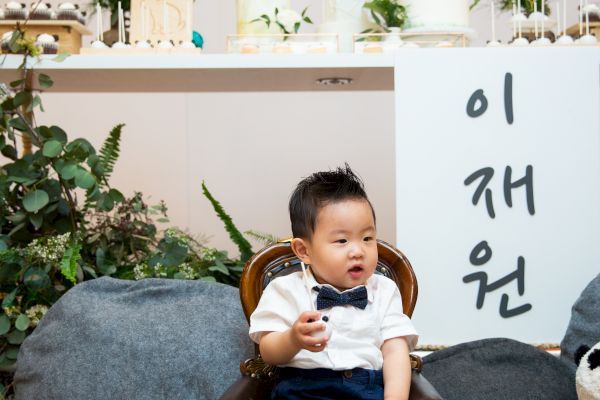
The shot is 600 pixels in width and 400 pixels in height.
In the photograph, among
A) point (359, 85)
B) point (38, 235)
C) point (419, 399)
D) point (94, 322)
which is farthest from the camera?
point (359, 85)

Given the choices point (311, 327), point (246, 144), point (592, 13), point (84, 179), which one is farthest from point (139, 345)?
point (246, 144)

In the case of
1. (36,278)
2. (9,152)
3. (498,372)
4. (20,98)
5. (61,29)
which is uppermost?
(61,29)

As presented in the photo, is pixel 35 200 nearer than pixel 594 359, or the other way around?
pixel 594 359

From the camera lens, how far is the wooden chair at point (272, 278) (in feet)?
6.05

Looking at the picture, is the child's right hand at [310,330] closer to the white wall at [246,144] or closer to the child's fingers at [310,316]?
the child's fingers at [310,316]

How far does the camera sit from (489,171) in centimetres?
250

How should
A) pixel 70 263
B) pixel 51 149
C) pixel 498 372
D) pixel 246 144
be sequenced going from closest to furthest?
pixel 498 372, pixel 70 263, pixel 51 149, pixel 246 144

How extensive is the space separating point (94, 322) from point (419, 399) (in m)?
0.90

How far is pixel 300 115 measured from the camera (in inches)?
167

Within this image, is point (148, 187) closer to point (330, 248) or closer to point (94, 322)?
point (94, 322)

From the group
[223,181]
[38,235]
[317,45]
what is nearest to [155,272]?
[38,235]

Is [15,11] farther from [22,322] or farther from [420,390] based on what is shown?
[420,390]

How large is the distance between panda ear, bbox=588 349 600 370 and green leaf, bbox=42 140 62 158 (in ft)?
5.20

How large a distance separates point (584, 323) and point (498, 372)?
27cm
